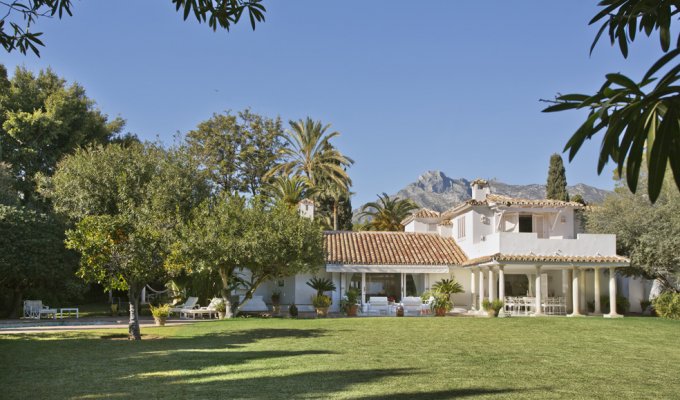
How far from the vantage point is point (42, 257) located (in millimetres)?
29750

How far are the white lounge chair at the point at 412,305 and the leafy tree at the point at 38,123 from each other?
20.3 m

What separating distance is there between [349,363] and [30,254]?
69.0 ft

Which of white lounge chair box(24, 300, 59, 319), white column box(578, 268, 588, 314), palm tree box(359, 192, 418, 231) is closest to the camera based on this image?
white lounge chair box(24, 300, 59, 319)

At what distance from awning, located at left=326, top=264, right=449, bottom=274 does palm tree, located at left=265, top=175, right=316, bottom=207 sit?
9.70m

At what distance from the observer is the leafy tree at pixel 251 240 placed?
27047 millimetres

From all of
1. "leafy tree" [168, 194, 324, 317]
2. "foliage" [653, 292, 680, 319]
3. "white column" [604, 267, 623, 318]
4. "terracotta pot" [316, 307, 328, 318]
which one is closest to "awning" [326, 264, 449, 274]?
"terracotta pot" [316, 307, 328, 318]

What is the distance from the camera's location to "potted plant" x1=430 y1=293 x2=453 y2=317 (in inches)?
1226

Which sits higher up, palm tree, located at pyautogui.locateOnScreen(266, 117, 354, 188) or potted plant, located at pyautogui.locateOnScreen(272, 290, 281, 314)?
palm tree, located at pyautogui.locateOnScreen(266, 117, 354, 188)

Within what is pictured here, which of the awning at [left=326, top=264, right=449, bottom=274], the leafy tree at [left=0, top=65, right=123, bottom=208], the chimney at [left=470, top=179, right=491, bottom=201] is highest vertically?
the leafy tree at [left=0, top=65, right=123, bottom=208]

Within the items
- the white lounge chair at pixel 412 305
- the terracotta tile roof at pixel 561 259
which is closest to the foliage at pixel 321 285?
the white lounge chair at pixel 412 305

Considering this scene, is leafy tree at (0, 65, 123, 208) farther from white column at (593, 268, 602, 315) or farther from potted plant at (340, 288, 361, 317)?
white column at (593, 268, 602, 315)

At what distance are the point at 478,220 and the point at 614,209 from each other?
7.12 m

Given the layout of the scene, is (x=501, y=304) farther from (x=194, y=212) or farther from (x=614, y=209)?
(x=194, y=212)

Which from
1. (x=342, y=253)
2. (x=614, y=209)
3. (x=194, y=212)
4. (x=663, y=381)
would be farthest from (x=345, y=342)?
(x=614, y=209)
